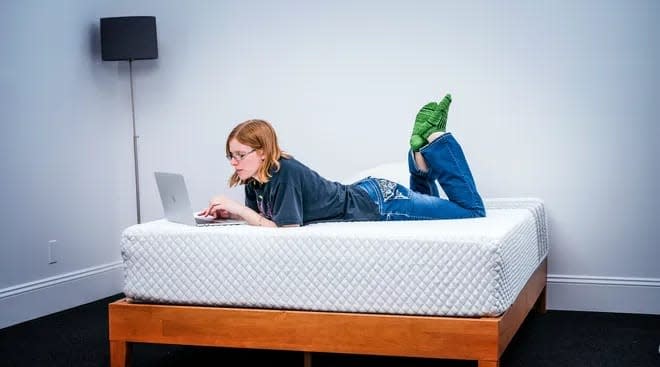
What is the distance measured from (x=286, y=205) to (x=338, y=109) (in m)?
1.58

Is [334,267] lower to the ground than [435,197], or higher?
lower

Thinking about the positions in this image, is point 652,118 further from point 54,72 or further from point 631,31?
point 54,72

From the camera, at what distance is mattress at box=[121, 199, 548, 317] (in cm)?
234

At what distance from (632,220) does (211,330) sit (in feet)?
7.29

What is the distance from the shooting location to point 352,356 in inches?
118

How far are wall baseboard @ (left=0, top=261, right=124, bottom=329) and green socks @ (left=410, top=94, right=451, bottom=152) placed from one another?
201 centimetres

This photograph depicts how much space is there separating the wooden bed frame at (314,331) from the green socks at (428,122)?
74 centimetres

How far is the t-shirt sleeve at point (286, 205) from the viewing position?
2674 mm

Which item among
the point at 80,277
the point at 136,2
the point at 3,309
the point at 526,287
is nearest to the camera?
the point at 526,287

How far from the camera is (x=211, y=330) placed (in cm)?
254

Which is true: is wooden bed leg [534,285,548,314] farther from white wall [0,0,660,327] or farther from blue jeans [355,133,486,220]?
blue jeans [355,133,486,220]

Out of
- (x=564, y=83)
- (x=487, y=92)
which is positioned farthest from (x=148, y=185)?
(x=564, y=83)

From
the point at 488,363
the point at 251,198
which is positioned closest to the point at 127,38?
the point at 251,198

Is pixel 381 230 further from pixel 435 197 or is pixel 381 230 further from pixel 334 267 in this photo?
pixel 435 197
